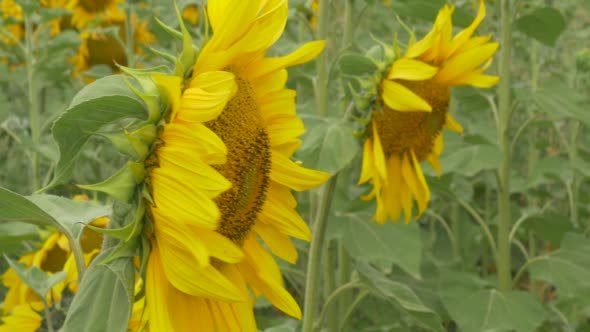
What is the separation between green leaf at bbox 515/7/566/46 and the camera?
1718 mm

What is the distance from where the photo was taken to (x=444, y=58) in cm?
136

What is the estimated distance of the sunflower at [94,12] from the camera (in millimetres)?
2809

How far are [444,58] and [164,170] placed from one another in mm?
724

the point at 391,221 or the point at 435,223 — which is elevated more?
the point at 391,221

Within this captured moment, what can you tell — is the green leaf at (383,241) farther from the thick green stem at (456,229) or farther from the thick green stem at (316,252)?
the thick green stem at (456,229)

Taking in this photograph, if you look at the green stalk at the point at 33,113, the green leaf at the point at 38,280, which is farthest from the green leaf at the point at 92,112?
the green stalk at the point at 33,113

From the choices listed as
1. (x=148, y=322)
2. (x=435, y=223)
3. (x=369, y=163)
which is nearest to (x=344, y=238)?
(x=369, y=163)

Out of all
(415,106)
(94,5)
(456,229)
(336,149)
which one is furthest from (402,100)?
(94,5)

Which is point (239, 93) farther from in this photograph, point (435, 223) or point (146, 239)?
point (435, 223)

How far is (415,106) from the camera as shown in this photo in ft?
4.26

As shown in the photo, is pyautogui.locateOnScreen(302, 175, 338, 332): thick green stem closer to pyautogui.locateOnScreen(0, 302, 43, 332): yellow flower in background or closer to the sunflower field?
the sunflower field

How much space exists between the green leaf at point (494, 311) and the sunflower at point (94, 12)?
5.09ft

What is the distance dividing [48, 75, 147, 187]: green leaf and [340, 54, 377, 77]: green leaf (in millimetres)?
604

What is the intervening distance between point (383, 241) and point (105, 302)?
0.85 metres
